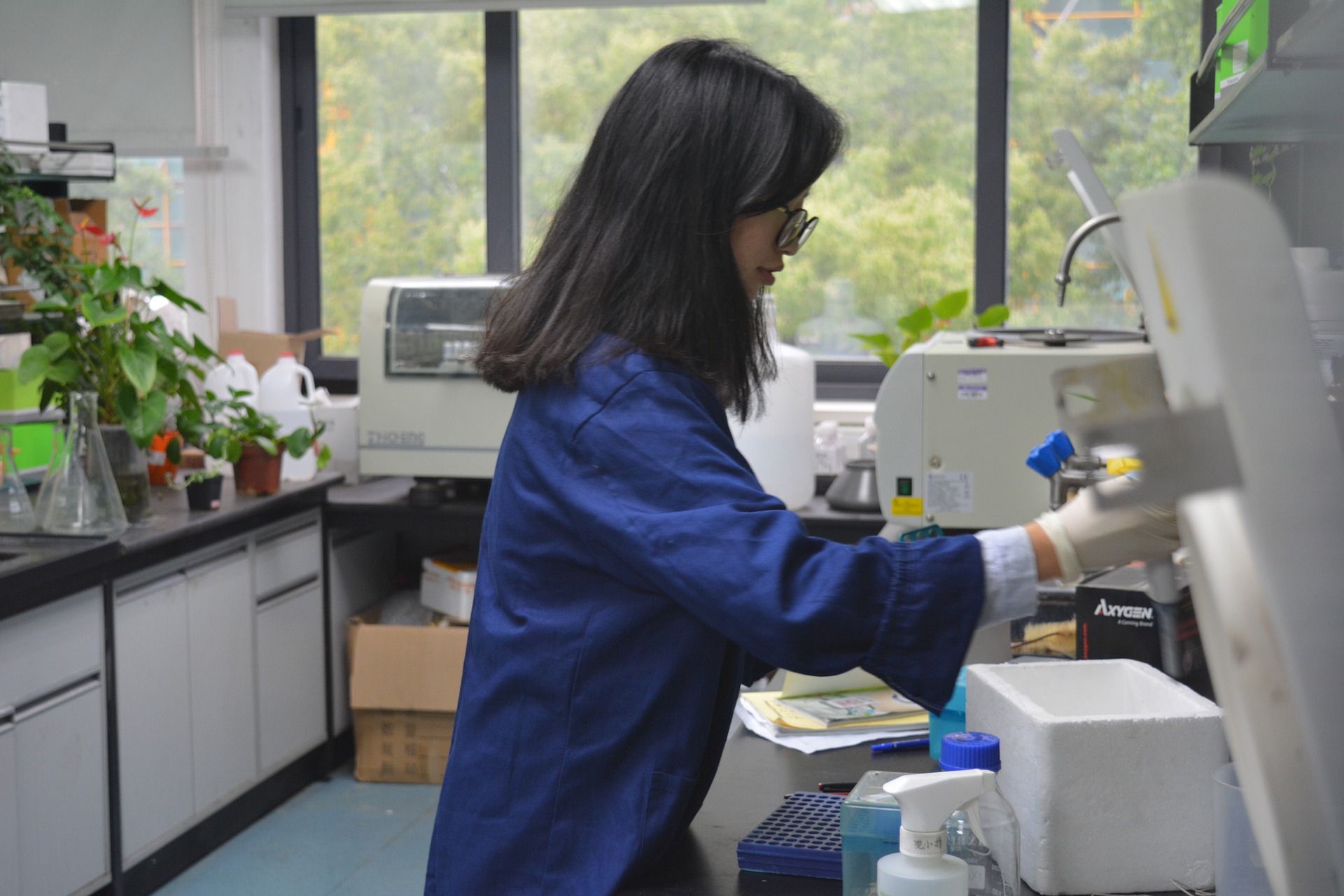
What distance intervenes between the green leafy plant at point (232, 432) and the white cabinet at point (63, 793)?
67cm

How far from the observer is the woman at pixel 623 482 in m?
0.97

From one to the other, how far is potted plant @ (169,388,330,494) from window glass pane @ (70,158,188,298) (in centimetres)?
115

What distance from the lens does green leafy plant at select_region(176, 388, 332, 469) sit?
291 cm

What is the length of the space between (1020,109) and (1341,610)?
347 centimetres

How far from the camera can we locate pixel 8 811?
220 cm

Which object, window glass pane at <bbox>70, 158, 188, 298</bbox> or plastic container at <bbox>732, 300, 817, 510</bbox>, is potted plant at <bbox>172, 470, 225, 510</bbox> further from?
window glass pane at <bbox>70, 158, 188, 298</bbox>

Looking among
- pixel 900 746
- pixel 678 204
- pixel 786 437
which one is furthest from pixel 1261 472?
pixel 786 437

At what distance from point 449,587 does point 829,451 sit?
42.7 inches

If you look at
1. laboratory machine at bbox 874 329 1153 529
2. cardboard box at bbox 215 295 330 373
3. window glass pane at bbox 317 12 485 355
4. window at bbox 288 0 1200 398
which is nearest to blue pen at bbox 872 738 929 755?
laboratory machine at bbox 874 329 1153 529

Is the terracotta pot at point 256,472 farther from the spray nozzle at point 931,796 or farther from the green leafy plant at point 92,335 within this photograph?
the spray nozzle at point 931,796

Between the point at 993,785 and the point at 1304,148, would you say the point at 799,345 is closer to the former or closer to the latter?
the point at 1304,148

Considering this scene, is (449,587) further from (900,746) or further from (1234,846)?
(1234,846)

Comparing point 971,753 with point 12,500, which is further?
point 12,500

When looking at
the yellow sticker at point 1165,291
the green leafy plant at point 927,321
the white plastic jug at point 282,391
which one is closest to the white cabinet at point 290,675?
the white plastic jug at point 282,391
